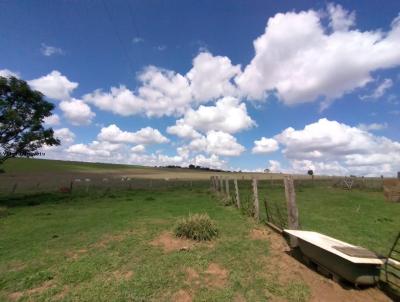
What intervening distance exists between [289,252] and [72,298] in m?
4.82

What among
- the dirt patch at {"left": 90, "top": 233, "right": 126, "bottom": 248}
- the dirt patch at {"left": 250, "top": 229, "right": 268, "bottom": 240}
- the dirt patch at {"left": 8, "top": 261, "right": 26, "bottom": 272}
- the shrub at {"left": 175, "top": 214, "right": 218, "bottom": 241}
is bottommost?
the dirt patch at {"left": 8, "top": 261, "right": 26, "bottom": 272}

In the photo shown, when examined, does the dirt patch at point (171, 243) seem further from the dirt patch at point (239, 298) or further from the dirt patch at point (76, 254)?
the dirt patch at point (239, 298)

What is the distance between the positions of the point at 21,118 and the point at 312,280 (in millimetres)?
21257

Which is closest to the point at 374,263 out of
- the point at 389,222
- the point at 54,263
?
the point at 54,263

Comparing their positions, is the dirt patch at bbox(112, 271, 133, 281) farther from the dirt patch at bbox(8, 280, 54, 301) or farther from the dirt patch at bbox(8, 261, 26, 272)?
the dirt patch at bbox(8, 261, 26, 272)

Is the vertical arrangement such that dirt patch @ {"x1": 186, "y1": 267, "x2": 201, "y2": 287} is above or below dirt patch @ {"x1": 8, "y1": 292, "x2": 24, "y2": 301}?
above

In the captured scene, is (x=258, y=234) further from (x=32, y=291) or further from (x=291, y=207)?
(x=32, y=291)

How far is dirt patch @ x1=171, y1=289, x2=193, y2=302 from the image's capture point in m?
4.84

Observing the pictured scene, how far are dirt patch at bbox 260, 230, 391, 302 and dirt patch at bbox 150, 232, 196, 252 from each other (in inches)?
83.3

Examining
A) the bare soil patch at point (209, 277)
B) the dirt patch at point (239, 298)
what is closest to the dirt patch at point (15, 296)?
the bare soil patch at point (209, 277)

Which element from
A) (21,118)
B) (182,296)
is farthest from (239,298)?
(21,118)

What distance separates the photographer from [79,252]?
7.65 m

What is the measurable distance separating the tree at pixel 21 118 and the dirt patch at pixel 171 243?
16.2 m

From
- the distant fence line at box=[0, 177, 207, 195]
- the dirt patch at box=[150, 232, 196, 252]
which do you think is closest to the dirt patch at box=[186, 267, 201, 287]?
the dirt patch at box=[150, 232, 196, 252]
